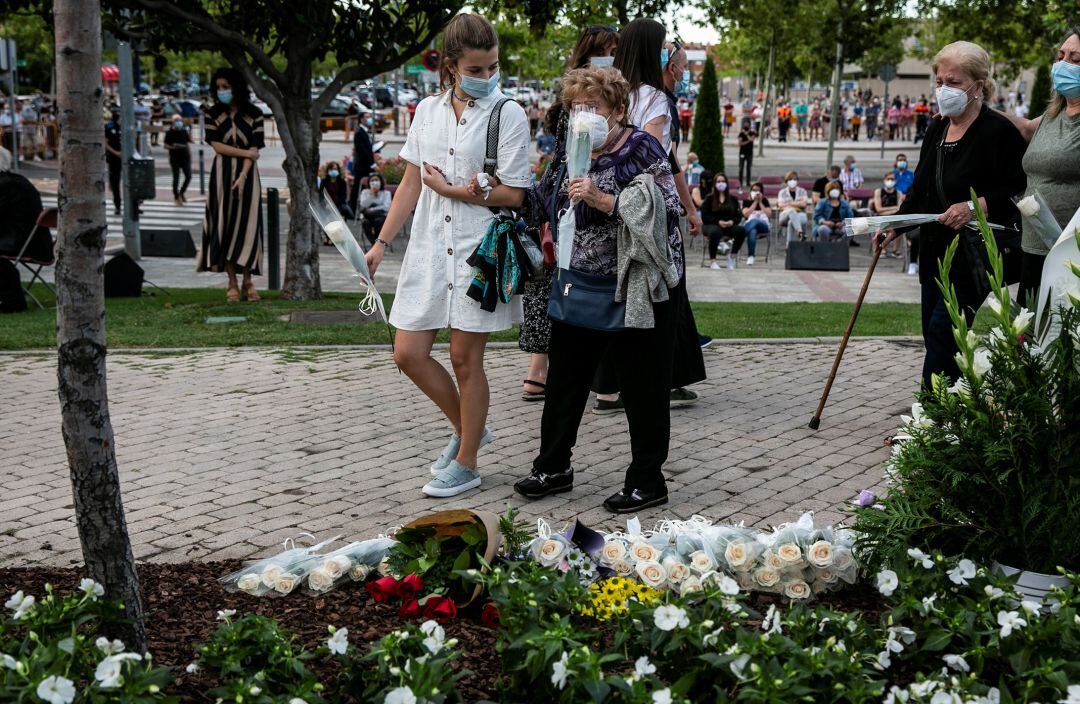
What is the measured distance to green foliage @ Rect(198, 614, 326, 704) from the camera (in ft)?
9.91

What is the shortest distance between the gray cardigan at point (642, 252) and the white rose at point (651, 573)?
1.38 m

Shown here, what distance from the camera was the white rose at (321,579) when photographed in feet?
13.3

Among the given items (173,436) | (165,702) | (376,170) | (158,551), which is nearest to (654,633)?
(165,702)

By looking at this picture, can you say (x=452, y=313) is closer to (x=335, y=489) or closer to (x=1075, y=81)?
(x=335, y=489)

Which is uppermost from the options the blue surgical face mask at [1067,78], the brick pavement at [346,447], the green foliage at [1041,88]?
the green foliage at [1041,88]

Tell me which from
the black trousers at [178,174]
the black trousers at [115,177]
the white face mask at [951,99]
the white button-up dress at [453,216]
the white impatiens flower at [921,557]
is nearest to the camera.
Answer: the white impatiens flower at [921,557]

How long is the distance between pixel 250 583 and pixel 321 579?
8.9 inches

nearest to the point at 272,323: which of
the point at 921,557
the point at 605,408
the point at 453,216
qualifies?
the point at 605,408

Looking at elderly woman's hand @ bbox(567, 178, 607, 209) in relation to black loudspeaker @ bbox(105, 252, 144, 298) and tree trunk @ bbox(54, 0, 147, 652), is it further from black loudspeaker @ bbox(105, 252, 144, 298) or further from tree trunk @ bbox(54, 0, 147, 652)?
black loudspeaker @ bbox(105, 252, 144, 298)

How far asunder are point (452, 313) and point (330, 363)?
346cm

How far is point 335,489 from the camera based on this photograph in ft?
18.6

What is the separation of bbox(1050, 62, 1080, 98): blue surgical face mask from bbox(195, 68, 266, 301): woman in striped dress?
760cm

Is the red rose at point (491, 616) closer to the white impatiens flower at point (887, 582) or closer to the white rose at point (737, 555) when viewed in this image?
the white rose at point (737, 555)

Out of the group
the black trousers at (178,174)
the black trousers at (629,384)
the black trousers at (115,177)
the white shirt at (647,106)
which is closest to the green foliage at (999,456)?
the black trousers at (629,384)
